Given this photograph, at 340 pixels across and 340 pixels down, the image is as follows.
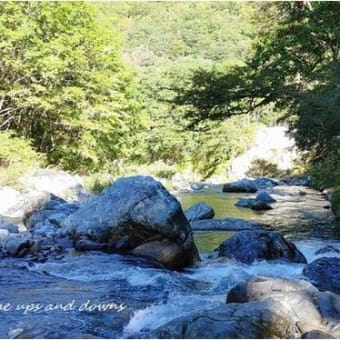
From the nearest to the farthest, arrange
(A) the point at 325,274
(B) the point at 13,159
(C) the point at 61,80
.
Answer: (A) the point at 325,274
(B) the point at 13,159
(C) the point at 61,80

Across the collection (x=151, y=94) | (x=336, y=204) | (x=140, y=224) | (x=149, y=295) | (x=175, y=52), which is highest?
(x=175, y=52)

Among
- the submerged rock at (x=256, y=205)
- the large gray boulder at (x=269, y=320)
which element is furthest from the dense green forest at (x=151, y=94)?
the large gray boulder at (x=269, y=320)

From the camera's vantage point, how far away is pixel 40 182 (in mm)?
17281

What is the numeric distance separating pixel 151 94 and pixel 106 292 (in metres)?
36.0

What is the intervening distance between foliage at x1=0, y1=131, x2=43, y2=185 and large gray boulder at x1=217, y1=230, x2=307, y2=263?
35.4ft

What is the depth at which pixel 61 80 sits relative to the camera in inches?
818

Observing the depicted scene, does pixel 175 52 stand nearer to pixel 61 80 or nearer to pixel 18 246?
pixel 61 80

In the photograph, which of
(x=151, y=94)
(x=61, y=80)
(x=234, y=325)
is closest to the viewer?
(x=234, y=325)

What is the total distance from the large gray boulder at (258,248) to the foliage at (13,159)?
1079cm

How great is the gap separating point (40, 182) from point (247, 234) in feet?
35.8

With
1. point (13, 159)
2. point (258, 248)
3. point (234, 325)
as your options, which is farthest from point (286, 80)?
point (13, 159)

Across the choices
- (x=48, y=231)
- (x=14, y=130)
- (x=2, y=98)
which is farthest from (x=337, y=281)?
(x=14, y=130)

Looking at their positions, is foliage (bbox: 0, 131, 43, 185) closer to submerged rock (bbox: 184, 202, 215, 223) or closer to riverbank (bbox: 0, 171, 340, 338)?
submerged rock (bbox: 184, 202, 215, 223)

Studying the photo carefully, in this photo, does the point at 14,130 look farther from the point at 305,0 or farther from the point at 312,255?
the point at 312,255
